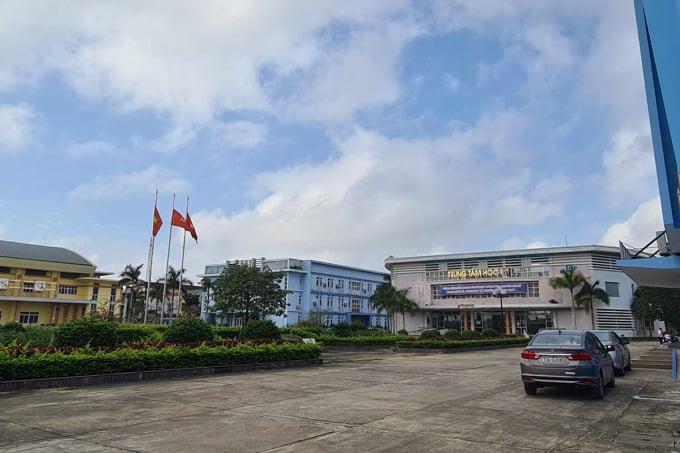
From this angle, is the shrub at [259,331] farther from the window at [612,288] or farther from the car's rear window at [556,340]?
the window at [612,288]

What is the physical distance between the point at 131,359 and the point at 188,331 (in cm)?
407

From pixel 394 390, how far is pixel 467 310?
49.2 meters

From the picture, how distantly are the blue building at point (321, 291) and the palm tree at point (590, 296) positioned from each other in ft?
106

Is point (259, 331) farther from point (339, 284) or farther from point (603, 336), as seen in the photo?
point (339, 284)

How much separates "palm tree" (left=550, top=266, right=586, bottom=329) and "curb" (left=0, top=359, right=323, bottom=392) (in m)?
42.2

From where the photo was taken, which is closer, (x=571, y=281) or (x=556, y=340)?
(x=556, y=340)

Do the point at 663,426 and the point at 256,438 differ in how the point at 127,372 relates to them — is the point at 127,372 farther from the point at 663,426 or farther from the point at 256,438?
the point at 663,426

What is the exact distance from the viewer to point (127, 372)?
12984 millimetres

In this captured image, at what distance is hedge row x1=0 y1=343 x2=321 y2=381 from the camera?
11211 mm

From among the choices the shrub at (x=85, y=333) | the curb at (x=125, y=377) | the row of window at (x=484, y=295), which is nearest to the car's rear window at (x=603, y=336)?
the curb at (x=125, y=377)

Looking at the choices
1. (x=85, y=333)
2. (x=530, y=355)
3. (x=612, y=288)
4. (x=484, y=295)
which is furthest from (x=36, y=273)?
(x=612, y=288)

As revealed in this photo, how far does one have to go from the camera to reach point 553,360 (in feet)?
31.4

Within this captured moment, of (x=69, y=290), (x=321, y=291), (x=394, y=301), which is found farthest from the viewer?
(x=321, y=291)

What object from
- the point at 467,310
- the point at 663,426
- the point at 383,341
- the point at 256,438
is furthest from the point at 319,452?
the point at 467,310
